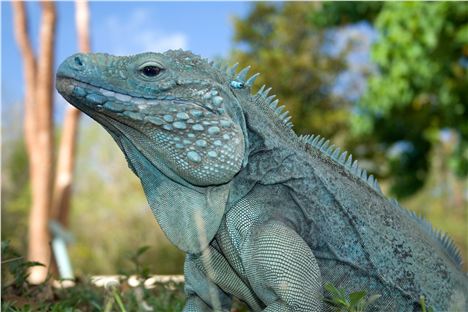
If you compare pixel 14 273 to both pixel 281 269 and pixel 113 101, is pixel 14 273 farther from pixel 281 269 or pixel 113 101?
pixel 281 269

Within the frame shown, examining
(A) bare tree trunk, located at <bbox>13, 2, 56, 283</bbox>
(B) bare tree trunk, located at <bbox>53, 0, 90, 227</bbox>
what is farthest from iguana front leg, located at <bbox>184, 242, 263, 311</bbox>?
(B) bare tree trunk, located at <bbox>53, 0, 90, 227</bbox>

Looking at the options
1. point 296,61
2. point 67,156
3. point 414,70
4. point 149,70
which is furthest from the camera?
point 296,61

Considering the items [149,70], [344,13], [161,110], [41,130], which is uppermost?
[344,13]

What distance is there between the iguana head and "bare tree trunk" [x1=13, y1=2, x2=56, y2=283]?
537 inches

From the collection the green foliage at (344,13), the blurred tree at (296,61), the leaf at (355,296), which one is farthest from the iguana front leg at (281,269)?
the blurred tree at (296,61)

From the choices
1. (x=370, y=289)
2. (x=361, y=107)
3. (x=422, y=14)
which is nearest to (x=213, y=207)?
(x=370, y=289)

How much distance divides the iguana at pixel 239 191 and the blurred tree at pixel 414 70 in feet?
30.9

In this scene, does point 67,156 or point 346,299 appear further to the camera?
point 67,156

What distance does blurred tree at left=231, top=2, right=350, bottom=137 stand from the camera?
86.9 feet

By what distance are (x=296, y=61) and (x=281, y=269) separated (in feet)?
82.3

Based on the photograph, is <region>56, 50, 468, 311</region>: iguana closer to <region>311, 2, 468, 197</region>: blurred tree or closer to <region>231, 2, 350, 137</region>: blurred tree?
<region>311, 2, 468, 197</region>: blurred tree

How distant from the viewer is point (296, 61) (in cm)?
2706

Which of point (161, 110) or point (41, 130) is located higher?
point (161, 110)

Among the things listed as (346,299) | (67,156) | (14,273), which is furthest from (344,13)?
(346,299)
